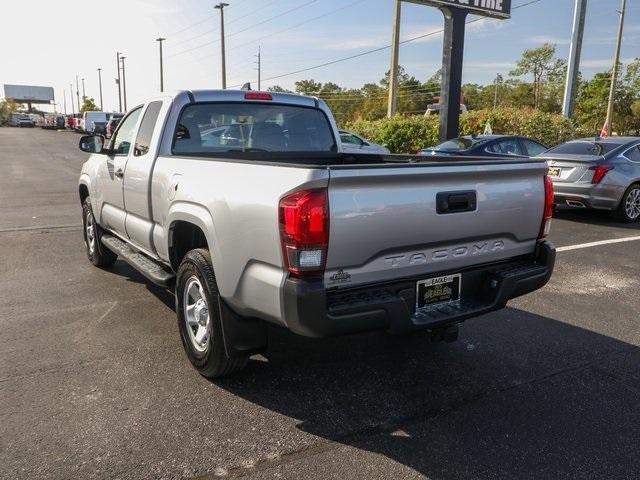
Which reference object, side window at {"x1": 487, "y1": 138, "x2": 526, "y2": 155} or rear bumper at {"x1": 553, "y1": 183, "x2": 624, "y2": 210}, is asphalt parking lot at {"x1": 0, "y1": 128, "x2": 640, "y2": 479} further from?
side window at {"x1": 487, "y1": 138, "x2": 526, "y2": 155}

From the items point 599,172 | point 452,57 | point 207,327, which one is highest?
point 452,57

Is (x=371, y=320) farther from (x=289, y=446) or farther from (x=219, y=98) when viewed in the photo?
(x=219, y=98)

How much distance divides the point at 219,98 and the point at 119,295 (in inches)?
88.9

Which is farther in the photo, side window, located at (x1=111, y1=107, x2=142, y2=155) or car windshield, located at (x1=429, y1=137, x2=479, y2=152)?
car windshield, located at (x1=429, y1=137, x2=479, y2=152)

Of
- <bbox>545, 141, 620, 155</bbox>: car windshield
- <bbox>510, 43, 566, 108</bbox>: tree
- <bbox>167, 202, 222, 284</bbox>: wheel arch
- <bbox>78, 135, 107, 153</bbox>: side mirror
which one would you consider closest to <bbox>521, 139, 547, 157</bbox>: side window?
<bbox>545, 141, 620, 155</bbox>: car windshield

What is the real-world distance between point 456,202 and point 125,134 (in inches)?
144

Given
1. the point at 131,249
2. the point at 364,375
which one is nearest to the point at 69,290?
the point at 131,249

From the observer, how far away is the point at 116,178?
204 inches

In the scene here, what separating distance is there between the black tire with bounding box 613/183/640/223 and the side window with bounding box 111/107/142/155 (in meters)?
8.45

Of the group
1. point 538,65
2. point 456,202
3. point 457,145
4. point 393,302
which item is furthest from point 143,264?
point 538,65

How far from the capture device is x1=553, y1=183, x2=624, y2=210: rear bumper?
378 inches

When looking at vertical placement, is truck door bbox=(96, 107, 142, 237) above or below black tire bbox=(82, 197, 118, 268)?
above

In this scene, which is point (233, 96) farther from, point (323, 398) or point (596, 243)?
point (596, 243)

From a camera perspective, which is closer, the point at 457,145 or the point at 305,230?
the point at 305,230
